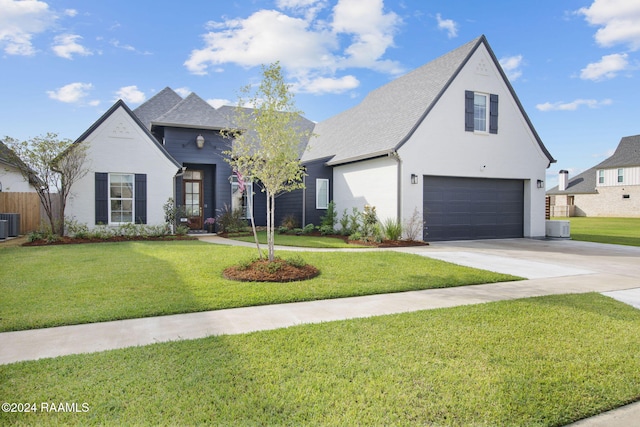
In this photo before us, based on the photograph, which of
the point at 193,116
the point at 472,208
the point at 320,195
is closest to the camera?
the point at 472,208

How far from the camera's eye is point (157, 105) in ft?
61.6

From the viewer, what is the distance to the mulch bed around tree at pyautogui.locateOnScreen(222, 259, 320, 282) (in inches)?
268

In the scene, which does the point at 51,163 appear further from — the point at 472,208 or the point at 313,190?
the point at 472,208

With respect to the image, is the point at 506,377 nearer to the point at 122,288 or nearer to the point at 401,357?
the point at 401,357

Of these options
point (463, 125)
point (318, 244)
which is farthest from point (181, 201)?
point (463, 125)

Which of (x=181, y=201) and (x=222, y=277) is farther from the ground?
(x=181, y=201)

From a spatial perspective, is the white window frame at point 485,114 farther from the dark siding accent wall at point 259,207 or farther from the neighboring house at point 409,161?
the dark siding accent wall at point 259,207

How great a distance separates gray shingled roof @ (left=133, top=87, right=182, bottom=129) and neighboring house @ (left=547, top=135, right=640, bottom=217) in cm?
4131

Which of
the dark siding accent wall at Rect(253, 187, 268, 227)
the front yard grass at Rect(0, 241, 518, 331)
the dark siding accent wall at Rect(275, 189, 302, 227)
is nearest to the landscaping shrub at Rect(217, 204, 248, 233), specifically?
the dark siding accent wall at Rect(253, 187, 268, 227)

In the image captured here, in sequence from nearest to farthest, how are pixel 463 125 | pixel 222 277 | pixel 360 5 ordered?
pixel 222 277 < pixel 360 5 < pixel 463 125

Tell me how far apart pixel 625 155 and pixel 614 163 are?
→ 1148mm

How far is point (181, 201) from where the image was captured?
1680cm

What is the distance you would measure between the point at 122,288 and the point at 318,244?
7447mm

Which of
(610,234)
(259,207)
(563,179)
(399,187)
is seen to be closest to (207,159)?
(259,207)
